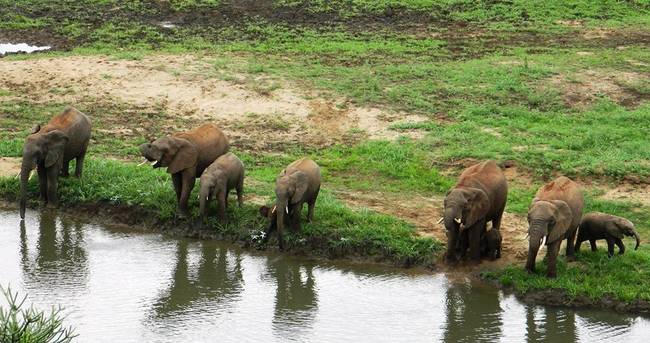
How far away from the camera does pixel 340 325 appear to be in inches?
575

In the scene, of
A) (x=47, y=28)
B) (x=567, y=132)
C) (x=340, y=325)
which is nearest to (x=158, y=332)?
(x=340, y=325)

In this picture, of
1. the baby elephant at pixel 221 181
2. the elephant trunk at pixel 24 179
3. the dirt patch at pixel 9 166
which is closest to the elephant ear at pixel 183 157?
the baby elephant at pixel 221 181

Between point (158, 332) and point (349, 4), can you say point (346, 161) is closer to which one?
point (158, 332)

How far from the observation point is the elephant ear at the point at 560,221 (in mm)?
15250

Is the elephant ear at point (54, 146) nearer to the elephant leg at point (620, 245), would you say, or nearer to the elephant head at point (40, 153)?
the elephant head at point (40, 153)

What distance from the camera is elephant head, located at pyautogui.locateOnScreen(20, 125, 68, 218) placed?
18188 mm

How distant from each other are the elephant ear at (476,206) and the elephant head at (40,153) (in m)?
6.55

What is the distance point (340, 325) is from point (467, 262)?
2549mm

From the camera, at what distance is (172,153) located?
17.8m

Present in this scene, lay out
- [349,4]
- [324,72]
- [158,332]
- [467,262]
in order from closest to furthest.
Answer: [158,332] → [467,262] → [324,72] → [349,4]

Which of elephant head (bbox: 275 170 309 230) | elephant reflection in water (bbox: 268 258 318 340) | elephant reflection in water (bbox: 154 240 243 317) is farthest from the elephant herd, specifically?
elephant reflection in water (bbox: 154 240 243 317)

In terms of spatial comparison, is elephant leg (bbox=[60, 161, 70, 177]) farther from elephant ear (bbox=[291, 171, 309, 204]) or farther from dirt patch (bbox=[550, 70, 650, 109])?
dirt patch (bbox=[550, 70, 650, 109])

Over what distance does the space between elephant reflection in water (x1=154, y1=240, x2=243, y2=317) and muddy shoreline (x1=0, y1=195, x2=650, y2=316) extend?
0.27 metres

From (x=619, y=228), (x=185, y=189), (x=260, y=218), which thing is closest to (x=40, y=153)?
(x=185, y=189)
